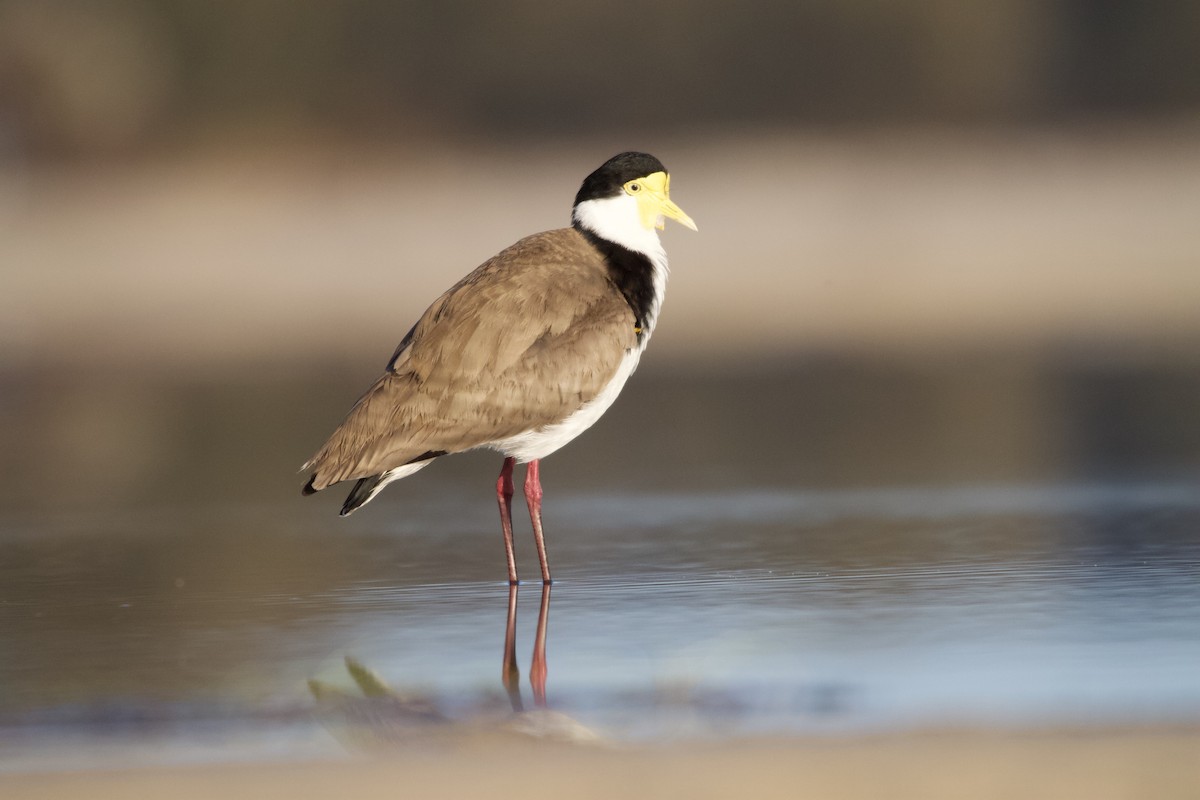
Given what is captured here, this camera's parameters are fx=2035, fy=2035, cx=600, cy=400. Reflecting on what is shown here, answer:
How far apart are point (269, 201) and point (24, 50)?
18.8 ft

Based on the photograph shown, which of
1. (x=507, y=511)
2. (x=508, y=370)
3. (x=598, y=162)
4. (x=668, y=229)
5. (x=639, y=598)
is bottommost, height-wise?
(x=639, y=598)

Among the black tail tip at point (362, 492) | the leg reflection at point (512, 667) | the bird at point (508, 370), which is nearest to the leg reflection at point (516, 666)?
the leg reflection at point (512, 667)

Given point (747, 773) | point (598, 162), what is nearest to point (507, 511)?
point (747, 773)

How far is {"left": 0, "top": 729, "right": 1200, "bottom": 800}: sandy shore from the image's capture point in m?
4.43

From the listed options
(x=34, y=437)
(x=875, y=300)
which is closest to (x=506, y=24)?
(x=875, y=300)

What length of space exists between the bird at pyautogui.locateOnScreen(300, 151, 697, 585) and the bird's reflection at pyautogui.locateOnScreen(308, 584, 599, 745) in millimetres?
1251

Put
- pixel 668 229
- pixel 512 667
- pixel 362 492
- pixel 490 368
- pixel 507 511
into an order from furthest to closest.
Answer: pixel 668 229 < pixel 507 511 < pixel 490 368 < pixel 362 492 < pixel 512 667

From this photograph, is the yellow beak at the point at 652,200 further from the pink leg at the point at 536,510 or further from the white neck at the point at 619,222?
the pink leg at the point at 536,510

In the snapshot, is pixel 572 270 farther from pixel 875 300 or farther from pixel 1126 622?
pixel 875 300

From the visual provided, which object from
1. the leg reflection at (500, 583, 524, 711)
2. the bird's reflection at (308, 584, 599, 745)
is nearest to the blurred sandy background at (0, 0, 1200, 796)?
the bird's reflection at (308, 584, 599, 745)

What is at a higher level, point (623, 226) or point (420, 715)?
point (623, 226)

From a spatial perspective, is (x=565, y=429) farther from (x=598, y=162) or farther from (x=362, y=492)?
(x=598, y=162)

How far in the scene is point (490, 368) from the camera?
692 cm

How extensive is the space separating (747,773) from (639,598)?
204 centimetres
